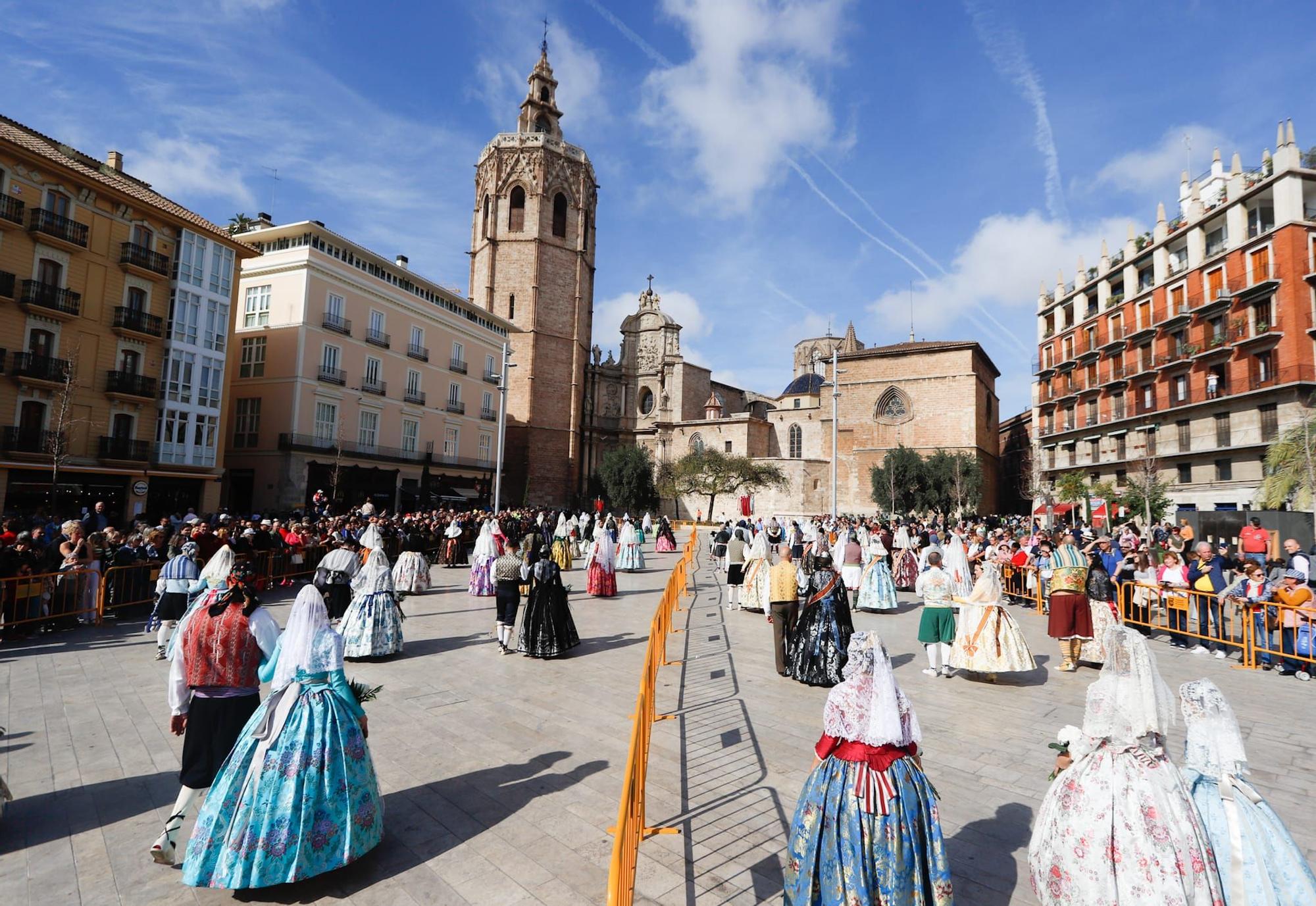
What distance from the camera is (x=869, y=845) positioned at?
3.03 m

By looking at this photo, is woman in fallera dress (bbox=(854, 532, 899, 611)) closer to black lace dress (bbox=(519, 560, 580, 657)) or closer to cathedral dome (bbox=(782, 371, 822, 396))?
black lace dress (bbox=(519, 560, 580, 657))

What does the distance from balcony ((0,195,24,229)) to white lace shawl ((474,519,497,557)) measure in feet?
58.6

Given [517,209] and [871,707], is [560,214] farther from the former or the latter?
[871,707]

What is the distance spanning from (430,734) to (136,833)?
2.24 meters

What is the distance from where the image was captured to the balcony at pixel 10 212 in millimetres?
18875

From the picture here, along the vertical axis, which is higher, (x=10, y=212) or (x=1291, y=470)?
(x=10, y=212)

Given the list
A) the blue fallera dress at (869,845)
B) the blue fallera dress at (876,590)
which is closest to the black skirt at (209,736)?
the blue fallera dress at (869,845)

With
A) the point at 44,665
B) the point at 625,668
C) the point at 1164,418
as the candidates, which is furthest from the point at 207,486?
the point at 1164,418

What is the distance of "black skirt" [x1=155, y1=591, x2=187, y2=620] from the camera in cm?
874

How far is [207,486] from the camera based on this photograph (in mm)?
24875

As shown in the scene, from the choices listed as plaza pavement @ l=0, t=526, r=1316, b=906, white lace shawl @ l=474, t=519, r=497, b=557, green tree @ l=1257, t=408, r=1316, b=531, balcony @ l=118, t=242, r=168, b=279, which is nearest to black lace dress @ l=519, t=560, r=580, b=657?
plaza pavement @ l=0, t=526, r=1316, b=906

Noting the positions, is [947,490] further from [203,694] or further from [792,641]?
[203,694]

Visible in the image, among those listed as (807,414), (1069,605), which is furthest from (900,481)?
(1069,605)

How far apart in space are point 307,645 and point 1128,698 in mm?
4352
